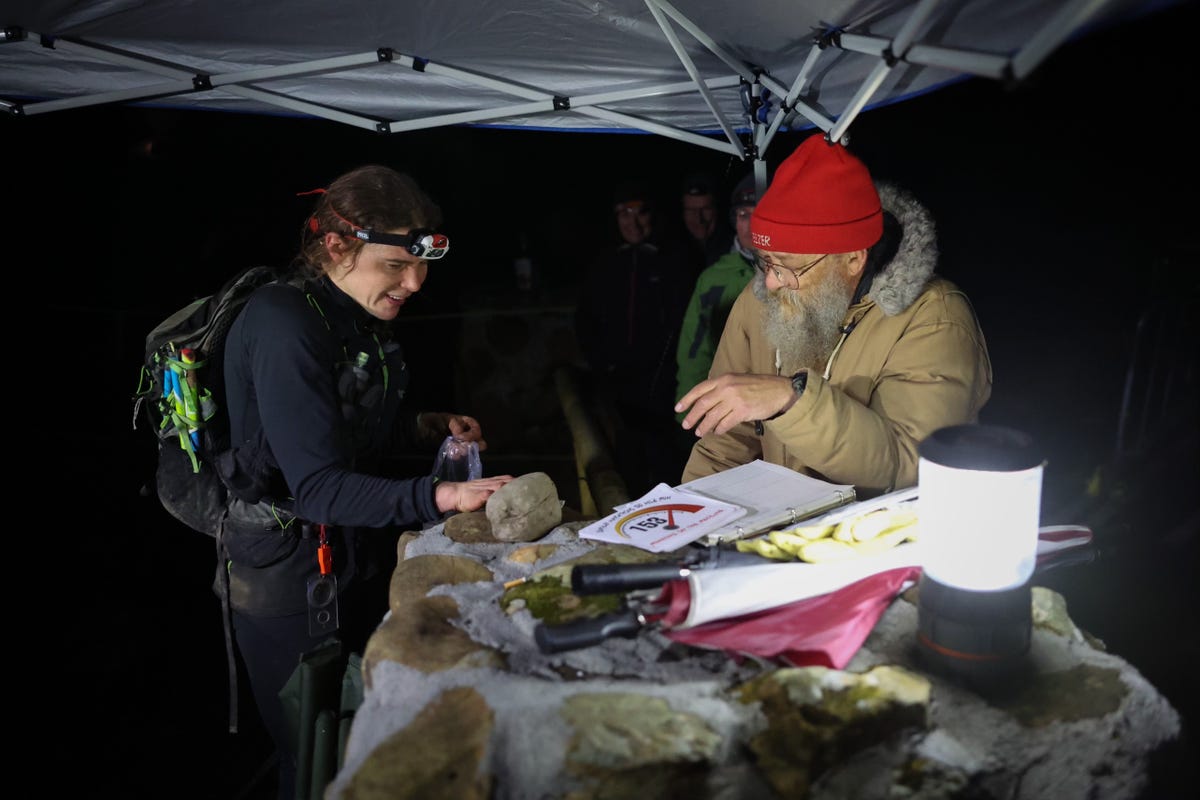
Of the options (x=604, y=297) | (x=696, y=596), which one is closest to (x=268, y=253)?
(x=604, y=297)

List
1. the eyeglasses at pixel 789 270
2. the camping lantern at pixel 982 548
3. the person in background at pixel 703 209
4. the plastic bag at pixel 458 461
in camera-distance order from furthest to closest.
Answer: the person in background at pixel 703 209, the plastic bag at pixel 458 461, the eyeglasses at pixel 789 270, the camping lantern at pixel 982 548

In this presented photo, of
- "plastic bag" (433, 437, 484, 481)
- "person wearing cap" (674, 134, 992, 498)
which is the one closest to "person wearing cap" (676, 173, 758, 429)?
"person wearing cap" (674, 134, 992, 498)

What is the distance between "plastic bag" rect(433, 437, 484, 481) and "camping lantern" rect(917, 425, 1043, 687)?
176 centimetres

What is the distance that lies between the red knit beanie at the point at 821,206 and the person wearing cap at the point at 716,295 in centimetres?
200

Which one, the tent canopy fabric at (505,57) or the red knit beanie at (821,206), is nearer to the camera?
the red knit beanie at (821,206)

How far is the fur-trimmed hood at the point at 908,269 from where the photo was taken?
2.63 metres

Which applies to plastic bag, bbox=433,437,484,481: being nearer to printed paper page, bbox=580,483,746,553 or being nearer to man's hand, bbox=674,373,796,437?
printed paper page, bbox=580,483,746,553

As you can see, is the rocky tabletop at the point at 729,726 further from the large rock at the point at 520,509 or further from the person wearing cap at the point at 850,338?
the person wearing cap at the point at 850,338

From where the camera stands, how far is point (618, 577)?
5.84ft

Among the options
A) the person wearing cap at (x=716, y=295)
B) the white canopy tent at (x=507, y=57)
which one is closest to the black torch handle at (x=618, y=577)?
the white canopy tent at (x=507, y=57)

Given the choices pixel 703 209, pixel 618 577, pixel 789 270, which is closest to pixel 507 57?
pixel 789 270

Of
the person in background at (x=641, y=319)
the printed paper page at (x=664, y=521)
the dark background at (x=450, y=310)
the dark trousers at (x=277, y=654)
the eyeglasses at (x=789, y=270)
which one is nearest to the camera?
the printed paper page at (x=664, y=521)

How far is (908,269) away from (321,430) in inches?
71.6

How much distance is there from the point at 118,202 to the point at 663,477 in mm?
7499
